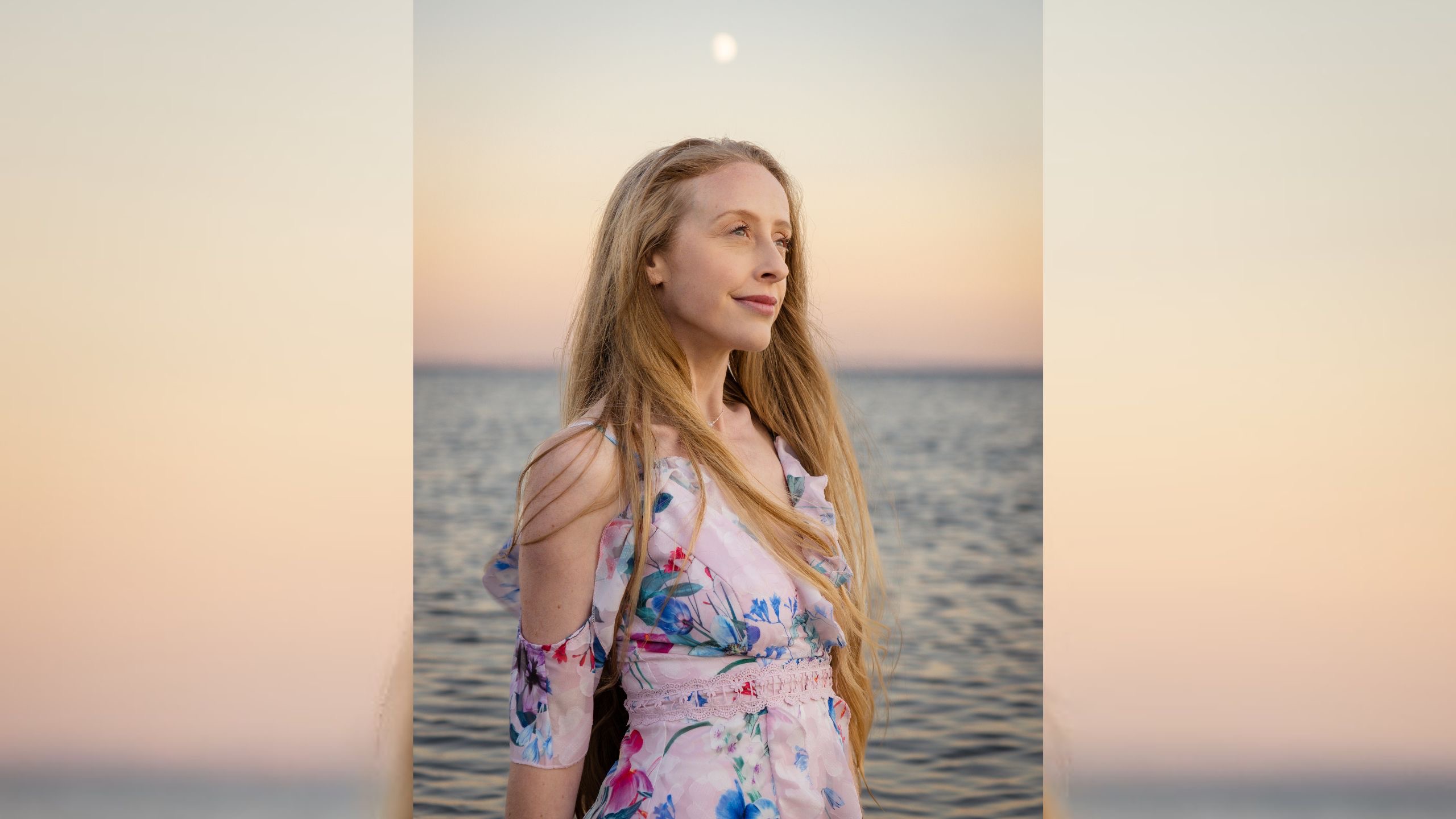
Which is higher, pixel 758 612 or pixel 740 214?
pixel 740 214

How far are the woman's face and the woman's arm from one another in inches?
8.4

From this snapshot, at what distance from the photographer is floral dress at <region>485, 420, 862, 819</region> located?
1164 mm

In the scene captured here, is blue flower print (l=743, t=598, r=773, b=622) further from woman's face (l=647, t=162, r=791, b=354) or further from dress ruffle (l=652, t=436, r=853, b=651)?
woman's face (l=647, t=162, r=791, b=354)

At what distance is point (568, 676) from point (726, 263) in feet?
1.44

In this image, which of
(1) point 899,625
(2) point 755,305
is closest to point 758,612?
(2) point 755,305

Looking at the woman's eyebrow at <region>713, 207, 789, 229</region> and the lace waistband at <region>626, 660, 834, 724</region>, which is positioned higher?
the woman's eyebrow at <region>713, 207, 789, 229</region>

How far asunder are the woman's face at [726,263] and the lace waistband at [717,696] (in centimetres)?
33

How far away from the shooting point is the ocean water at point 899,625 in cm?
311

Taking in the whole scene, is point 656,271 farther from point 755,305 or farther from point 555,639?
point 555,639

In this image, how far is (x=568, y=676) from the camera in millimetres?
1155

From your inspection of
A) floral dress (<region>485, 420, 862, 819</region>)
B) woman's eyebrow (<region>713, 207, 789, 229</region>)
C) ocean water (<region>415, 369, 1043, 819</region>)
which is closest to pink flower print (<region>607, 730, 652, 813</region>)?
floral dress (<region>485, 420, 862, 819</region>)
